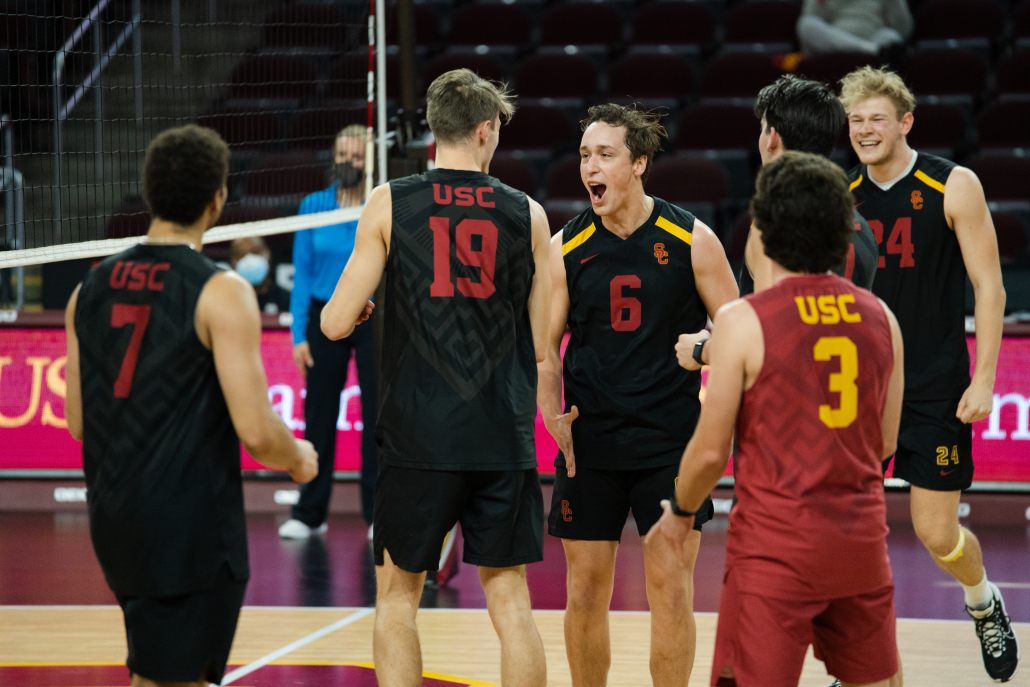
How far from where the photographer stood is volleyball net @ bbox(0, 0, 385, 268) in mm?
9969

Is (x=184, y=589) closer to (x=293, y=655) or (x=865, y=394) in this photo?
(x=865, y=394)

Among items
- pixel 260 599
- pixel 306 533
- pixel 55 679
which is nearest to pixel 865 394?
pixel 55 679

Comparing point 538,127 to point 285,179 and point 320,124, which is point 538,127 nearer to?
point 320,124

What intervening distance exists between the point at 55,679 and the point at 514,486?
6.97 ft

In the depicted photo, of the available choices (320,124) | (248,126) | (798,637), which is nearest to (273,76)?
(248,126)

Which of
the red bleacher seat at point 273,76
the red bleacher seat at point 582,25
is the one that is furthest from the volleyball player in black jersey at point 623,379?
the red bleacher seat at point 582,25

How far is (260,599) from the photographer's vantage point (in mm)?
5766

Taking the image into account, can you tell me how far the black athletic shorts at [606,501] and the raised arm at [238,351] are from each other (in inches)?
54.9

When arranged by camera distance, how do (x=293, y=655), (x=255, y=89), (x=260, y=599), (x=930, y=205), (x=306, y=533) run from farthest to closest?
(x=255, y=89)
(x=306, y=533)
(x=260, y=599)
(x=293, y=655)
(x=930, y=205)

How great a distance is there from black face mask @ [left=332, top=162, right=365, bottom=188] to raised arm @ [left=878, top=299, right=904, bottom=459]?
418cm

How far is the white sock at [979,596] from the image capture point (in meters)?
4.52

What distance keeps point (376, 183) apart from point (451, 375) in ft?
7.79

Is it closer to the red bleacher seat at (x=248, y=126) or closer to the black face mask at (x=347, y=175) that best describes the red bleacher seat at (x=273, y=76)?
the red bleacher seat at (x=248, y=126)

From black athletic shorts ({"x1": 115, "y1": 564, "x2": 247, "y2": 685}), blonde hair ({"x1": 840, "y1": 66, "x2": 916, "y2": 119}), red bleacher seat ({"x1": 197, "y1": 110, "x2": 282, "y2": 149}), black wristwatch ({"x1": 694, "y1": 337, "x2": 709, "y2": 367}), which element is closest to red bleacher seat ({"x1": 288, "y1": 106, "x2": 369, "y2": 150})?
red bleacher seat ({"x1": 197, "y1": 110, "x2": 282, "y2": 149})
